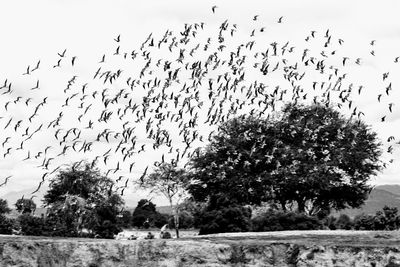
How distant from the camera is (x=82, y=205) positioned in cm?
5069

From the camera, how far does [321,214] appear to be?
57.8 m

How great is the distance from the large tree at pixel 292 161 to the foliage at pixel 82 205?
9.63m

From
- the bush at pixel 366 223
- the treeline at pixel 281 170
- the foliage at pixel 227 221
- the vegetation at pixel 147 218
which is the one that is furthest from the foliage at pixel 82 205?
the bush at pixel 366 223

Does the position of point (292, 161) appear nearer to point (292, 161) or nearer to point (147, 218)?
point (292, 161)

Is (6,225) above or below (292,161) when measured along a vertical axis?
below

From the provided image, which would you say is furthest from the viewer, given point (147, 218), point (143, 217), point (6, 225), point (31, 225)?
point (143, 217)

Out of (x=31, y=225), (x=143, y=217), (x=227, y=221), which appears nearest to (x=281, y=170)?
(x=227, y=221)

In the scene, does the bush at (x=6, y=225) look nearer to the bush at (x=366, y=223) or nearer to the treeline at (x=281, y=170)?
the treeline at (x=281, y=170)

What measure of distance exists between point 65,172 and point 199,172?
1822cm

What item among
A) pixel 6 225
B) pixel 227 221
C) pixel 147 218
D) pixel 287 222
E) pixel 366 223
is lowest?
pixel 287 222

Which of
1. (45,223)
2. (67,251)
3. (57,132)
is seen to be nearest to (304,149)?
(45,223)

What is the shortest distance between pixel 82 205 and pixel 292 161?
20.1m

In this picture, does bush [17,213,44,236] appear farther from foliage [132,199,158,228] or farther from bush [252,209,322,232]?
foliage [132,199,158,228]

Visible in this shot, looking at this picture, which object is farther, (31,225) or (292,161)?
(292,161)
